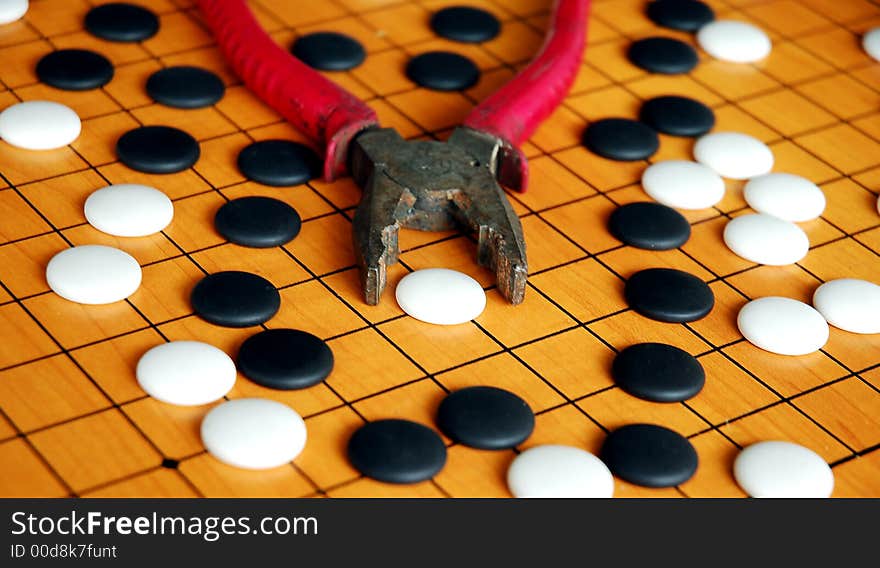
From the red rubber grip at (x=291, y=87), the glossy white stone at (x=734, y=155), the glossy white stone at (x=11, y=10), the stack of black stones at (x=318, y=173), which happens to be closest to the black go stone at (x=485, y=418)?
the stack of black stones at (x=318, y=173)

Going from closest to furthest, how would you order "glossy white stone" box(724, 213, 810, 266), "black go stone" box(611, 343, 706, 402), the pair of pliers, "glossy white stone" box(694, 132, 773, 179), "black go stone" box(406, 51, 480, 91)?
"black go stone" box(611, 343, 706, 402) → the pair of pliers → "glossy white stone" box(724, 213, 810, 266) → "glossy white stone" box(694, 132, 773, 179) → "black go stone" box(406, 51, 480, 91)

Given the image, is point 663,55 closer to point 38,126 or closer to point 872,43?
point 872,43

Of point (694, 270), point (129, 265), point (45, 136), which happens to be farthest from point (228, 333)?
point (694, 270)

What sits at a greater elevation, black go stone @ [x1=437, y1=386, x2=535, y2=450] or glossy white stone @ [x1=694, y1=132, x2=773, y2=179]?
glossy white stone @ [x1=694, y1=132, x2=773, y2=179]

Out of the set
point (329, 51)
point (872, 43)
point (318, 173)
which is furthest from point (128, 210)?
point (872, 43)

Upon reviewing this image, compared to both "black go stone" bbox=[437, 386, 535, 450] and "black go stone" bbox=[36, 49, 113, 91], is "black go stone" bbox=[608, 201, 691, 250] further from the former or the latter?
"black go stone" bbox=[36, 49, 113, 91]

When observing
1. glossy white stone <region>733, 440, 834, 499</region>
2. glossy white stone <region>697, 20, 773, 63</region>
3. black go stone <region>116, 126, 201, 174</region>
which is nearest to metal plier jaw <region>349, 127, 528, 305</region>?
black go stone <region>116, 126, 201, 174</region>
